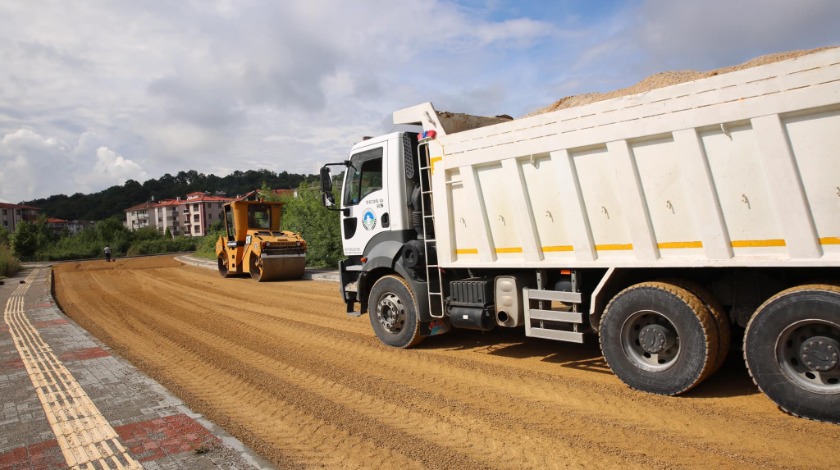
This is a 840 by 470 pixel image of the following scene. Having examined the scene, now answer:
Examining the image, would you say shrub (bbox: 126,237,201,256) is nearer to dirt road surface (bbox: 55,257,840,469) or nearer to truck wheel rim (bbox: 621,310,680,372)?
dirt road surface (bbox: 55,257,840,469)

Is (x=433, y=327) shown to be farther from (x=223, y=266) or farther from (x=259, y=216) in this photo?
(x=223, y=266)

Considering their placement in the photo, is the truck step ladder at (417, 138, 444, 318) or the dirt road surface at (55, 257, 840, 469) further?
the truck step ladder at (417, 138, 444, 318)

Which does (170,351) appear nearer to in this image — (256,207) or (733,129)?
(733,129)

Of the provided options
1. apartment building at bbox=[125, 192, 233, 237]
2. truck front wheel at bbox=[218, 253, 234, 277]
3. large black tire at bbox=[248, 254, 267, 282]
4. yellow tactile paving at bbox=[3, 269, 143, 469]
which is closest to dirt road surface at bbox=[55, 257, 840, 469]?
yellow tactile paving at bbox=[3, 269, 143, 469]

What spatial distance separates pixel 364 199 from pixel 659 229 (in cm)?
431

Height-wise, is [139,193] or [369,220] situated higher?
[139,193]

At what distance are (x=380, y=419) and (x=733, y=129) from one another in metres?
3.87

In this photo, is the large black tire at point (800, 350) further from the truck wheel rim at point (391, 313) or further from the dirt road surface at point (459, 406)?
the truck wheel rim at point (391, 313)

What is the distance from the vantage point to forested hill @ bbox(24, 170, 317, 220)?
13288 centimetres

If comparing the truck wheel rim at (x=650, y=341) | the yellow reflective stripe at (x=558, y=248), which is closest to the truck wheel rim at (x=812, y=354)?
the truck wheel rim at (x=650, y=341)

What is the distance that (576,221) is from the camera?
5434 mm

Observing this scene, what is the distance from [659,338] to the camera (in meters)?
4.84

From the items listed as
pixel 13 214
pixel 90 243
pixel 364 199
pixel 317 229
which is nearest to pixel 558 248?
pixel 364 199

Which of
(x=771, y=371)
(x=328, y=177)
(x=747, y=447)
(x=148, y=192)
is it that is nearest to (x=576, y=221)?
(x=771, y=371)
